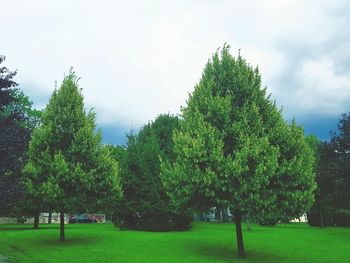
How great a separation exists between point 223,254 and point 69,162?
1236 centimetres

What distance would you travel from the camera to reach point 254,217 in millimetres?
24531

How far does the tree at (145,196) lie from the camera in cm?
4150

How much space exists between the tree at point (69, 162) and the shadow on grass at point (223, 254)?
7241 millimetres

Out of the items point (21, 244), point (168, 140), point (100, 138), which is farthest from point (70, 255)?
point (168, 140)

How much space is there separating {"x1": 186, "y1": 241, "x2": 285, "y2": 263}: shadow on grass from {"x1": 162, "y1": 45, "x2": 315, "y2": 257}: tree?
107cm

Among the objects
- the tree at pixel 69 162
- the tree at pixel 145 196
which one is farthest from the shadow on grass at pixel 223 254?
the tree at pixel 145 196

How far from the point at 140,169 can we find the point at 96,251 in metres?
16.3

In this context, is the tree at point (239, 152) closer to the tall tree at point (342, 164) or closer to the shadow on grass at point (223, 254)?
the shadow on grass at point (223, 254)

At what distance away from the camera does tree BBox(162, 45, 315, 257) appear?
24.0 meters

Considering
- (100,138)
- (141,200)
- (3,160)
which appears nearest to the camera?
(3,160)

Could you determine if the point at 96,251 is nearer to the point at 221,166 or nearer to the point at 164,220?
the point at 221,166

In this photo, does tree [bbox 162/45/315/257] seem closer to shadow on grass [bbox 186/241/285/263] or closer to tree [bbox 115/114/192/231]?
shadow on grass [bbox 186/241/285/263]

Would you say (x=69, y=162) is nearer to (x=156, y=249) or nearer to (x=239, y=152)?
(x=156, y=249)

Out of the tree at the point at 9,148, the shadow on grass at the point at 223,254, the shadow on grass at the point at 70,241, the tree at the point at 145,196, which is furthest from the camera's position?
the tree at the point at 145,196
